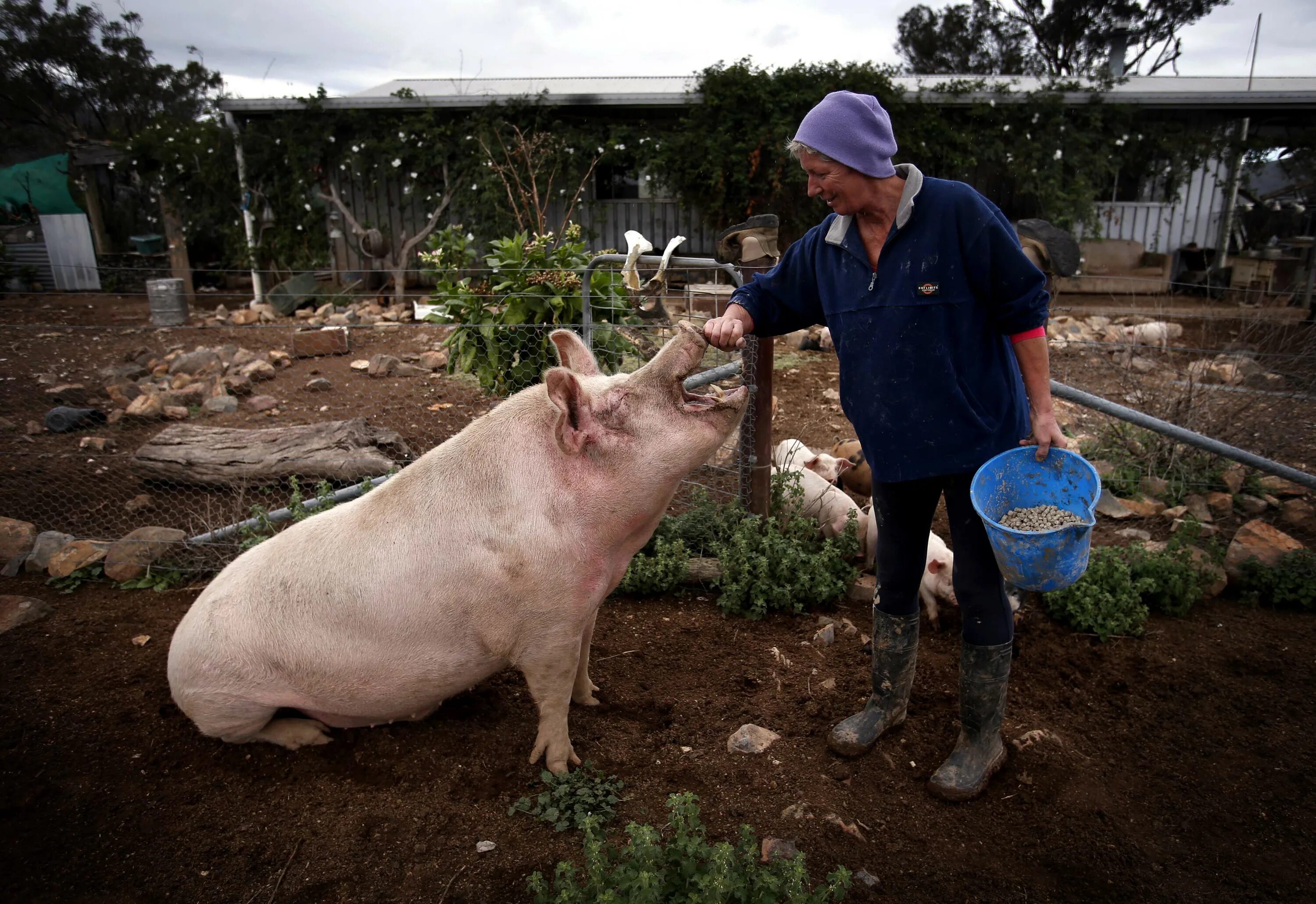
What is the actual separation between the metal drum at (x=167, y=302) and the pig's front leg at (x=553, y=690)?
12642 mm

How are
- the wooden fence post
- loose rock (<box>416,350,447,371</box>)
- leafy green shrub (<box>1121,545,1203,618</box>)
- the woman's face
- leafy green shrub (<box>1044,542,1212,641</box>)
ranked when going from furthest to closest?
1. the wooden fence post
2. loose rock (<box>416,350,447,371</box>)
3. leafy green shrub (<box>1121,545,1203,618</box>)
4. leafy green shrub (<box>1044,542,1212,641</box>)
5. the woman's face

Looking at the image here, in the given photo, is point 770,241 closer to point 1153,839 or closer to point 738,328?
point 738,328

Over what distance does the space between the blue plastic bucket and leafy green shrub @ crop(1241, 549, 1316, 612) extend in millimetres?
2358

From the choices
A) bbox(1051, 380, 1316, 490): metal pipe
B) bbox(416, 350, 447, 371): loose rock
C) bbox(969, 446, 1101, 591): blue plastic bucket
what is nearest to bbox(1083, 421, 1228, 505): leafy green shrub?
bbox(1051, 380, 1316, 490): metal pipe

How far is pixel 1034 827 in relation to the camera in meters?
2.85

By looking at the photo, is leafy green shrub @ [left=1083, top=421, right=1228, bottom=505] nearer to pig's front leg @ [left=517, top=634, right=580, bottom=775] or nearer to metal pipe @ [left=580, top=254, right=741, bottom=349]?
Result: metal pipe @ [left=580, top=254, right=741, bottom=349]

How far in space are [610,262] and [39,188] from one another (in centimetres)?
1799

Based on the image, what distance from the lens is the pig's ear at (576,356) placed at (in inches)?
119

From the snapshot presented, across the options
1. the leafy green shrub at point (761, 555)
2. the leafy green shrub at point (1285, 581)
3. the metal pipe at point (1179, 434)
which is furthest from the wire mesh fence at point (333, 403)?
the leafy green shrub at point (1285, 581)

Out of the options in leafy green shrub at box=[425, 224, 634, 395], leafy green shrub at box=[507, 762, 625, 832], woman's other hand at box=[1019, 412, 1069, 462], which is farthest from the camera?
leafy green shrub at box=[425, 224, 634, 395]

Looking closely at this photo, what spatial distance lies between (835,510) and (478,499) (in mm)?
2747

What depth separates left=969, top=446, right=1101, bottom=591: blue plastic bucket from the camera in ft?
8.23

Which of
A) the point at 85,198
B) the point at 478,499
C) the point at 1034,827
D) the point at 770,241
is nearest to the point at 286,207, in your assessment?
the point at 85,198

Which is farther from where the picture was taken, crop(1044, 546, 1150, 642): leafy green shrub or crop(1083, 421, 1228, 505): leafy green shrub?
crop(1083, 421, 1228, 505): leafy green shrub
